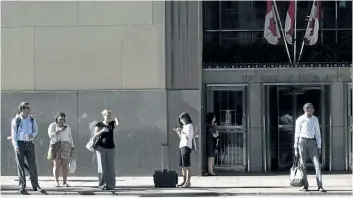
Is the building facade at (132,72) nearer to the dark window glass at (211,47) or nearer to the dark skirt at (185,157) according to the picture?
the dark window glass at (211,47)

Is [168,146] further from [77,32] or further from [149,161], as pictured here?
[77,32]

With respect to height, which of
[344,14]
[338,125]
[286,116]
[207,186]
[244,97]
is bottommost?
[207,186]

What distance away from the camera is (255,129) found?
1745 cm

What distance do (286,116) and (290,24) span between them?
2564mm

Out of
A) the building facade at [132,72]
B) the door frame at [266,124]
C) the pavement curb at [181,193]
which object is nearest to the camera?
the pavement curb at [181,193]

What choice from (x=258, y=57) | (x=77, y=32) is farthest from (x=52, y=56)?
(x=258, y=57)

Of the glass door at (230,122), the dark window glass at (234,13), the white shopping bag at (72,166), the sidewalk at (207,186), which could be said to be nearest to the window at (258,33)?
the dark window glass at (234,13)

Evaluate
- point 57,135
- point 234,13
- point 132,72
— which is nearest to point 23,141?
point 57,135

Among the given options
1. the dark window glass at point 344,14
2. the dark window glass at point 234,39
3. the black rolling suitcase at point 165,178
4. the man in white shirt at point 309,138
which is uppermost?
the dark window glass at point 344,14

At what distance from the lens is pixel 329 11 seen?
17.6 m

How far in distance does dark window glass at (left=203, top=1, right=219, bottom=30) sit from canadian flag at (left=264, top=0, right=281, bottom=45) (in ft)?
4.71

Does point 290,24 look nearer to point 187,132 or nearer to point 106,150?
point 187,132

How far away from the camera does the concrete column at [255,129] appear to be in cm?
1742

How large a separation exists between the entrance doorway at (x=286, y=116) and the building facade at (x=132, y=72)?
19 cm
